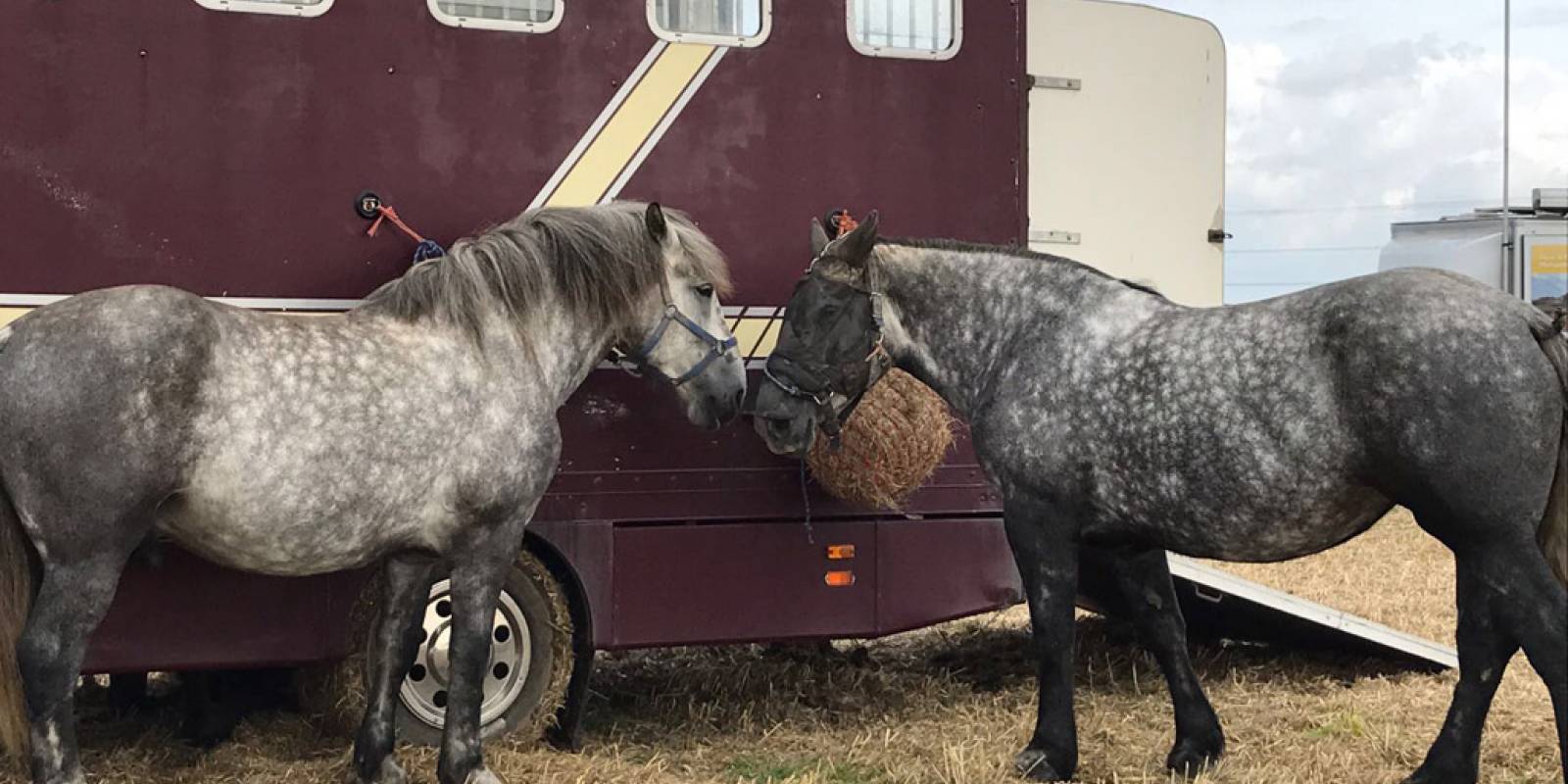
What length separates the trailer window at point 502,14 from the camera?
5.75 meters

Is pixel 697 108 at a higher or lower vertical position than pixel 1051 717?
higher

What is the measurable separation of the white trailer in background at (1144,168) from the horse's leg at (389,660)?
121 inches

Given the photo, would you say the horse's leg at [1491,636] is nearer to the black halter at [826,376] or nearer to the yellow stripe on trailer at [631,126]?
the black halter at [826,376]

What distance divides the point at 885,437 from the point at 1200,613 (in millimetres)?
2527

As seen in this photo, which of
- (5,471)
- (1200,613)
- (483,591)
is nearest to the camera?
(5,471)

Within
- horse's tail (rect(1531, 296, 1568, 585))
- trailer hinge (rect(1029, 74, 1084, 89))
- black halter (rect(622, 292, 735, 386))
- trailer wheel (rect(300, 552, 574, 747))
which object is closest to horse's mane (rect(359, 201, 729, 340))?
black halter (rect(622, 292, 735, 386))

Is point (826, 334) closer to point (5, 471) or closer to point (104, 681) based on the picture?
point (5, 471)

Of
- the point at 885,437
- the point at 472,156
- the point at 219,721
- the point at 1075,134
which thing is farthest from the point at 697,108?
the point at 219,721

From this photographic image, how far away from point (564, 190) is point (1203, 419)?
7.64ft

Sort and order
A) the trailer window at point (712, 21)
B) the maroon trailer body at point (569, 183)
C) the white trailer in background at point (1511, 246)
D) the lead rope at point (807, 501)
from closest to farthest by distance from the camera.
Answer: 1. the maroon trailer body at point (569, 183)
2. the trailer window at point (712, 21)
3. the lead rope at point (807, 501)
4. the white trailer in background at point (1511, 246)

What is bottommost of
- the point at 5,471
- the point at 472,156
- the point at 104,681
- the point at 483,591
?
the point at 104,681

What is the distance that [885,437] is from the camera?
607 centimetres

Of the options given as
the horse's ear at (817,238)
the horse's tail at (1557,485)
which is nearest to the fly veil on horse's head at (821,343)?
the horse's ear at (817,238)

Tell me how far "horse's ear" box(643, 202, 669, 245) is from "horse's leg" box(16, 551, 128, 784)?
1929 mm
